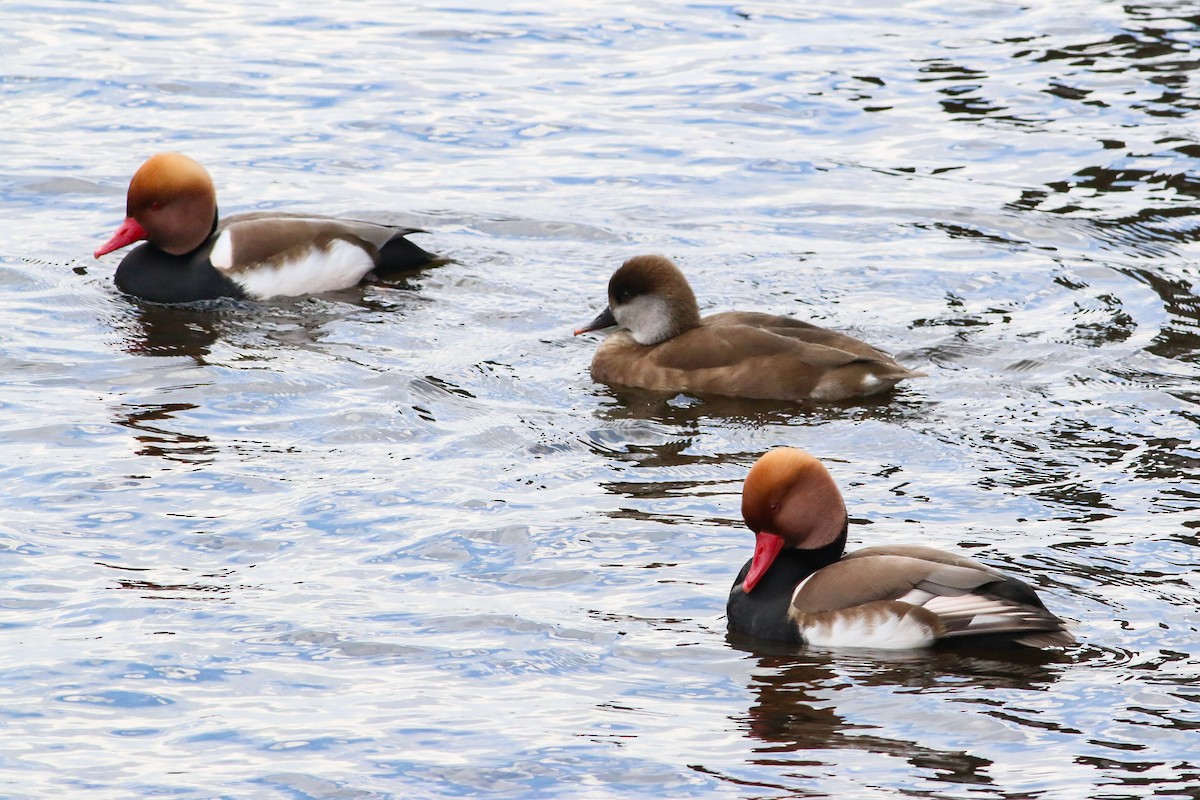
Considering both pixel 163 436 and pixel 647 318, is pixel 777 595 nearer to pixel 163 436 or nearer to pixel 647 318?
pixel 647 318

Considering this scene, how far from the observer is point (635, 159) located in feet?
47.2

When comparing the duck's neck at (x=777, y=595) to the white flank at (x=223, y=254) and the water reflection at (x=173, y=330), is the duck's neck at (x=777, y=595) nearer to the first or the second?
the water reflection at (x=173, y=330)

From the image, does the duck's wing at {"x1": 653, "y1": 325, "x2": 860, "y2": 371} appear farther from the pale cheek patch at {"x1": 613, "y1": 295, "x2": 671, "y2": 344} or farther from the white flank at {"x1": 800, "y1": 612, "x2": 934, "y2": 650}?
the white flank at {"x1": 800, "y1": 612, "x2": 934, "y2": 650}

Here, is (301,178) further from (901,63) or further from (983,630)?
(983,630)

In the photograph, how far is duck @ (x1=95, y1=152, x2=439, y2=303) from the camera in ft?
37.9

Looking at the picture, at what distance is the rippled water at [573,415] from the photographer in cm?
629

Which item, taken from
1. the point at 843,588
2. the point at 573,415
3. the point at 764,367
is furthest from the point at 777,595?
the point at 764,367

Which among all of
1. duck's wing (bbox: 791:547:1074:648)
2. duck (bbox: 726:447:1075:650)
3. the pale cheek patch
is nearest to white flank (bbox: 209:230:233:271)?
the pale cheek patch

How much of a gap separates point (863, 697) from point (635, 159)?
8.39m

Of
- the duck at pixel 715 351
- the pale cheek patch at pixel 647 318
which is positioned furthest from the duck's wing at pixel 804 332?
the pale cheek patch at pixel 647 318

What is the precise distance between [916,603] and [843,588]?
306 millimetres

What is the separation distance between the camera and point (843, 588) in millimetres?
7012

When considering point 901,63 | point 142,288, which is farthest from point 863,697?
point 901,63

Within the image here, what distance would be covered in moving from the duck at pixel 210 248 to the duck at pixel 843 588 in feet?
16.9
